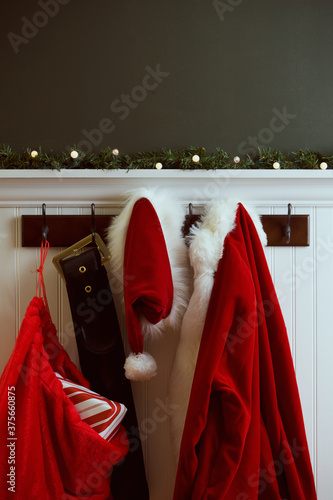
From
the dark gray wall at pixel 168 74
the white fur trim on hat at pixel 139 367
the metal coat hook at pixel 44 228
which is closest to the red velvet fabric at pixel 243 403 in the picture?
the white fur trim on hat at pixel 139 367

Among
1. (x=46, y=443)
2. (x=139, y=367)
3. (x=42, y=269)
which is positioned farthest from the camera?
(x=42, y=269)

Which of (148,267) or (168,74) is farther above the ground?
(168,74)

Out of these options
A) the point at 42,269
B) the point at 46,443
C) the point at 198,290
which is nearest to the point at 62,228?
the point at 42,269

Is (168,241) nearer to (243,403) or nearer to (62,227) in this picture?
(62,227)

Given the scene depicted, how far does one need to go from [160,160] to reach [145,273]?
14.8 inches

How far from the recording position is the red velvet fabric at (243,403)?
2.93ft

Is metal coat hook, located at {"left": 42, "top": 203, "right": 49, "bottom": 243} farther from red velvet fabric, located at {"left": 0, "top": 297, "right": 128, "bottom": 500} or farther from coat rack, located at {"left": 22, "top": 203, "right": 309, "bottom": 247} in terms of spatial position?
red velvet fabric, located at {"left": 0, "top": 297, "right": 128, "bottom": 500}

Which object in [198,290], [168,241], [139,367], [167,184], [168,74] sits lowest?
[139,367]

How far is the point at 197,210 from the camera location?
1.15 meters

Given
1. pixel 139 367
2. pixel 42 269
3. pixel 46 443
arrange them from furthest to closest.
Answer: pixel 42 269, pixel 139 367, pixel 46 443

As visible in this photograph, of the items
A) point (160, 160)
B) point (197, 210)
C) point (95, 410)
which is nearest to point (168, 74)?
point (160, 160)

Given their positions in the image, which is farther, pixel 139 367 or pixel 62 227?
pixel 62 227

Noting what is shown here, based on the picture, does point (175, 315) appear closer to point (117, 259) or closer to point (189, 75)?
point (117, 259)

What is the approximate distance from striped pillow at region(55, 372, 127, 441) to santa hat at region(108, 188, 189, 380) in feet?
0.32
